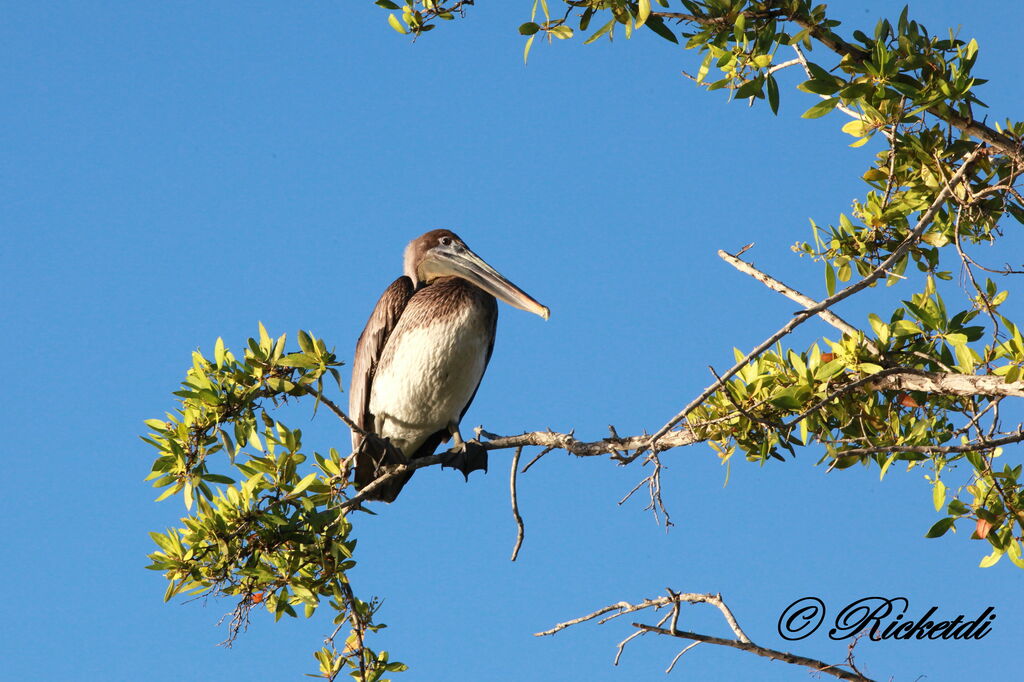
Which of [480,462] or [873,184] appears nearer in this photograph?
[873,184]

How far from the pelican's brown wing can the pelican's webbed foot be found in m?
0.39

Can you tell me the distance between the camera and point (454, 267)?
6715 millimetres

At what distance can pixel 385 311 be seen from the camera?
6387 mm

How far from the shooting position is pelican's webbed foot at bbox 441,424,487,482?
591 centimetres

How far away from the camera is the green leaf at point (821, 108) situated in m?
3.65

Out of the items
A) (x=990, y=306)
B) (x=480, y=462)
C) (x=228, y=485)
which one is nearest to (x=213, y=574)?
(x=228, y=485)

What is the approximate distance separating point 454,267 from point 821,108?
347cm

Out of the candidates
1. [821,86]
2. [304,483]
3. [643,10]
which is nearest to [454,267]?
[304,483]

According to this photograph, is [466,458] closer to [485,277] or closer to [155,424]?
[485,277]

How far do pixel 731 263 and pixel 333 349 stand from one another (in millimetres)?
1724

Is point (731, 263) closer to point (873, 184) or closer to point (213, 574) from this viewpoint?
point (873, 184)

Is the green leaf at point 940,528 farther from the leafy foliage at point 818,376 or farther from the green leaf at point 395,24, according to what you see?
the green leaf at point 395,24

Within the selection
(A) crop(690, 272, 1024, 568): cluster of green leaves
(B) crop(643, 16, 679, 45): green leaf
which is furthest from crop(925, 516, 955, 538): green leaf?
(B) crop(643, 16, 679, 45): green leaf

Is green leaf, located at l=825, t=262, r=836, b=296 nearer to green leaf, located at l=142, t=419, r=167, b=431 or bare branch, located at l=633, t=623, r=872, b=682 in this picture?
bare branch, located at l=633, t=623, r=872, b=682
